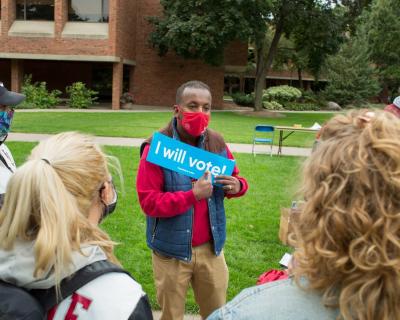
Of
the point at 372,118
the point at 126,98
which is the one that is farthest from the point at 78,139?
the point at 126,98

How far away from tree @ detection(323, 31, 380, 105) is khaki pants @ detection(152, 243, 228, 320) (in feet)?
128

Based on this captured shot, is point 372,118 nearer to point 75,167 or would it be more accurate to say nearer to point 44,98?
point 75,167

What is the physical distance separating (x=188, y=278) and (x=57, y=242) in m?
1.62

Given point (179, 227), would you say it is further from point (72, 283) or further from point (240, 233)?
point (240, 233)

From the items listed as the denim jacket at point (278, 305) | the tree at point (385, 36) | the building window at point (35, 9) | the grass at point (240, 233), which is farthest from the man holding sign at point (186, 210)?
the tree at point (385, 36)

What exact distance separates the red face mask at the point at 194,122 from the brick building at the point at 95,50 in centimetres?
2386

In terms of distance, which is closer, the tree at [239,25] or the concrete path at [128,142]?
the concrete path at [128,142]

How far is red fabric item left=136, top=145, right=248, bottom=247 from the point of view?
271 centimetres

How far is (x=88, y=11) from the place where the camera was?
26.6m

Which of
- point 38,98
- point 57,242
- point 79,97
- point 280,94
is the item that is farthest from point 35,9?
point 57,242

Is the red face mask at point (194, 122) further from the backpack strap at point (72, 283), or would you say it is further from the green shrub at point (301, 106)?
the green shrub at point (301, 106)

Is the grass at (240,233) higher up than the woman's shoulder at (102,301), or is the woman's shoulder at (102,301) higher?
the woman's shoulder at (102,301)

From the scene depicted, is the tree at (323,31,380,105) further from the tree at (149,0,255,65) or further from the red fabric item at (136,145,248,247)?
the red fabric item at (136,145,248,247)

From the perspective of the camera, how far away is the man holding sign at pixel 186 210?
2.74 meters
